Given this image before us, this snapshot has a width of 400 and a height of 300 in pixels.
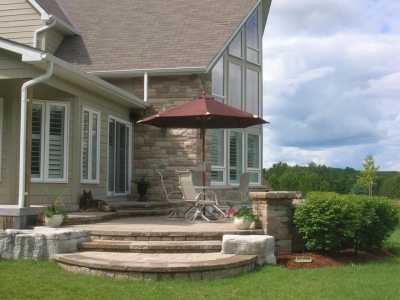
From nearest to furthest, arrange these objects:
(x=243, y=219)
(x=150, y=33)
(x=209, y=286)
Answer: (x=209, y=286)
(x=243, y=219)
(x=150, y=33)

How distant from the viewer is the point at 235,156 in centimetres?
1474

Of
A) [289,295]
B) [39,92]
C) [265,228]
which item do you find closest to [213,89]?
[39,92]

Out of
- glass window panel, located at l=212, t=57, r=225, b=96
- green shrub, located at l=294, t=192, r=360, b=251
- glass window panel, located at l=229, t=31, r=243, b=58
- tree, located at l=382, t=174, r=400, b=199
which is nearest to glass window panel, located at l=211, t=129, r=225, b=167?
glass window panel, located at l=212, t=57, r=225, b=96

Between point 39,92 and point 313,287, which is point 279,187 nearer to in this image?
point 39,92

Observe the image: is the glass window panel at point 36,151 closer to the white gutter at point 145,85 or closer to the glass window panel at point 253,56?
the white gutter at point 145,85

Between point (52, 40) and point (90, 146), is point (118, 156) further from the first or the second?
point (52, 40)

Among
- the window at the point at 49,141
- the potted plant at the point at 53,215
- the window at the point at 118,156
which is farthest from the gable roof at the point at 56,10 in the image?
the potted plant at the point at 53,215

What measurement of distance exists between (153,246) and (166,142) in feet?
19.0

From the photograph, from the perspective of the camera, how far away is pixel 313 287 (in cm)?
603

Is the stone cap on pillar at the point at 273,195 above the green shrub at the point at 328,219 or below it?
above

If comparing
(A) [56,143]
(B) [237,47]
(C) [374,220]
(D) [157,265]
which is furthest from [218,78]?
(D) [157,265]

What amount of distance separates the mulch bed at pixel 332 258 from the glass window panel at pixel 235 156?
20.0 ft

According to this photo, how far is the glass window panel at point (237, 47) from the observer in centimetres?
1477

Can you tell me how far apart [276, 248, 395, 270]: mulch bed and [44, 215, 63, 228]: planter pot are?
3459mm
